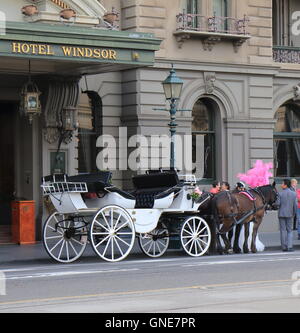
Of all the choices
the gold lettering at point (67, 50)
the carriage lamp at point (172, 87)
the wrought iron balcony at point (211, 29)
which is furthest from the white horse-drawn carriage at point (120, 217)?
the wrought iron balcony at point (211, 29)

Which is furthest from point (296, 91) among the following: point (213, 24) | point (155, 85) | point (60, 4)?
point (60, 4)

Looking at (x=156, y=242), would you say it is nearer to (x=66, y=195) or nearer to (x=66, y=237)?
(x=66, y=237)

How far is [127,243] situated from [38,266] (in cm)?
193

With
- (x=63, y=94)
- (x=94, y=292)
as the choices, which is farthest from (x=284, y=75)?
(x=94, y=292)

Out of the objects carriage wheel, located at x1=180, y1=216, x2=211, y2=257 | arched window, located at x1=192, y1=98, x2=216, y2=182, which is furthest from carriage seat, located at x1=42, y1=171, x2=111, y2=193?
arched window, located at x1=192, y1=98, x2=216, y2=182

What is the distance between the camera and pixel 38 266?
64.9 ft

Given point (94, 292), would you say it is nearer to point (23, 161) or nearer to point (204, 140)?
point (23, 161)

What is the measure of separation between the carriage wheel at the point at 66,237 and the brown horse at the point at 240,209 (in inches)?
123

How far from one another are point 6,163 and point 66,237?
6.85 meters

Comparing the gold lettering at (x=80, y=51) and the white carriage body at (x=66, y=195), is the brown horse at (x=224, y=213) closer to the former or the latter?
the white carriage body at (x=66, y=195)

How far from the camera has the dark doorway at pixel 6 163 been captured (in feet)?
87.8

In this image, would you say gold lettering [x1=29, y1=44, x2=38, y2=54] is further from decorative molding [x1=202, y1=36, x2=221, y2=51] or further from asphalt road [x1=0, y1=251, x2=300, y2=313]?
decorative molding [x1=202, y1=36, x2=221, y2=51]

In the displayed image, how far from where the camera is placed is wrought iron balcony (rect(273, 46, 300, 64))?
30625 millimetres
